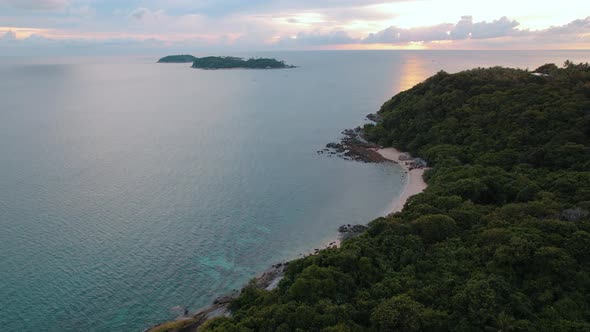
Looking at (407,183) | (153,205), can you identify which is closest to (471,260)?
(407,183)

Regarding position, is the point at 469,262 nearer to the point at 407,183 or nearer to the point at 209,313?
the point at 209,313

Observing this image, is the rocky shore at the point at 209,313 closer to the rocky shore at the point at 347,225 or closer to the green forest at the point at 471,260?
the rocky shore at the point at 347,225

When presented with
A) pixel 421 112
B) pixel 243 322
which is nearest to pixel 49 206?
Answer: pixel 243 322

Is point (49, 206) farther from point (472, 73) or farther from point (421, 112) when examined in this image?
point (472, 73)

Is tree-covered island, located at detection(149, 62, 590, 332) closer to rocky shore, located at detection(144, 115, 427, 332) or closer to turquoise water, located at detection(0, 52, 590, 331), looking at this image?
rocky shore, located at detection(144, 115, 427, 332)

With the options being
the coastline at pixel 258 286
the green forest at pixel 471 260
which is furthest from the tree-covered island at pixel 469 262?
the coastline at pixel 258 286

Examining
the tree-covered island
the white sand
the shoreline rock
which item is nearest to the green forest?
the tree-covered island
